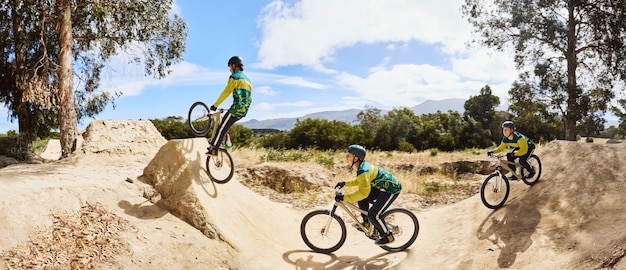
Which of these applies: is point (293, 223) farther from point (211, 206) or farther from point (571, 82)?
point (571, 82)

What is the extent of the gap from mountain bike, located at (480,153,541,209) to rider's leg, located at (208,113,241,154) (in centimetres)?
603

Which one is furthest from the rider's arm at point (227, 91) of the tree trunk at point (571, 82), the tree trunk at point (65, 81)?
the tree trunk at point (571, 82)

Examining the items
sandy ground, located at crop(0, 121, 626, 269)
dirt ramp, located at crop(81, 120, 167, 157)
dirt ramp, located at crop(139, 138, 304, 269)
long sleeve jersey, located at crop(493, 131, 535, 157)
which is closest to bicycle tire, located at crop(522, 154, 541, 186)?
sandy ground, located at crop(0, 121, 626, 269)

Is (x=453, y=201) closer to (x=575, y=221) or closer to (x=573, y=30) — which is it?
(x=575, y=221)

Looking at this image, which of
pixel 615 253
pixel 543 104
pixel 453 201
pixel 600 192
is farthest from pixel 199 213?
pixel 543 104

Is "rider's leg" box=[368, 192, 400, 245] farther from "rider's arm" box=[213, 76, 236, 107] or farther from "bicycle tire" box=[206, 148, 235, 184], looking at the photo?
"rider's arm" box=[213, 76, 236, 107]

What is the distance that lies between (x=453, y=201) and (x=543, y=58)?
41.5ft

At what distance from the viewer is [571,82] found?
72.7 ft

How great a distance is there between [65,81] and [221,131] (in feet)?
32.6

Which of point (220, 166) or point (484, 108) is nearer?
point (220, 166)

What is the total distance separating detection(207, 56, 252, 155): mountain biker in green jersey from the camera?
951cm

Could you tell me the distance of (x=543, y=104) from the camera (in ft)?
74.9

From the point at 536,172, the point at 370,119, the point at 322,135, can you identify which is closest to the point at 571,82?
the point at 536,172

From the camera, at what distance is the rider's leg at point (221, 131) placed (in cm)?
970
